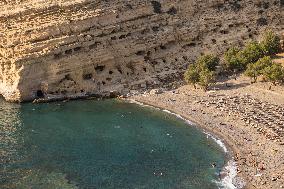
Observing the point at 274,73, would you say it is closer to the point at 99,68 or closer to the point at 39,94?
the point at 99,68

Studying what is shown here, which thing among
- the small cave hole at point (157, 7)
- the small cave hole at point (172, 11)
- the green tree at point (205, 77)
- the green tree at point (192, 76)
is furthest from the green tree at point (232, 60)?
the small cave hole at point (157, 7)

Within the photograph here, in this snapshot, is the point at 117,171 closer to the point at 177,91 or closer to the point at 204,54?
the point at 177,91

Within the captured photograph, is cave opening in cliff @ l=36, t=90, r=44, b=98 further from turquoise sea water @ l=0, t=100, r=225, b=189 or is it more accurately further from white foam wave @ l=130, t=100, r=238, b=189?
white foam wave @ l=130, t=100, r=238, b=189

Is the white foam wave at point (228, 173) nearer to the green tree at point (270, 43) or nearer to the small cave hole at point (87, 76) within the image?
the small cave hole at point (87, 76)

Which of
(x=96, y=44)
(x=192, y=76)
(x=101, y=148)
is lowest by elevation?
(x=101, y=148)

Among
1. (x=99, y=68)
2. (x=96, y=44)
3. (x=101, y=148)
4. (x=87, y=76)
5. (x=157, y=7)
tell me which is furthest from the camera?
(x=157, y=7)

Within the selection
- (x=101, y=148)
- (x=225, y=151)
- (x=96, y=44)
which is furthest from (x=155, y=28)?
(x=225, y=151)

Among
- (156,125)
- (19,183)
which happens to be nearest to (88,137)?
(156,125)
